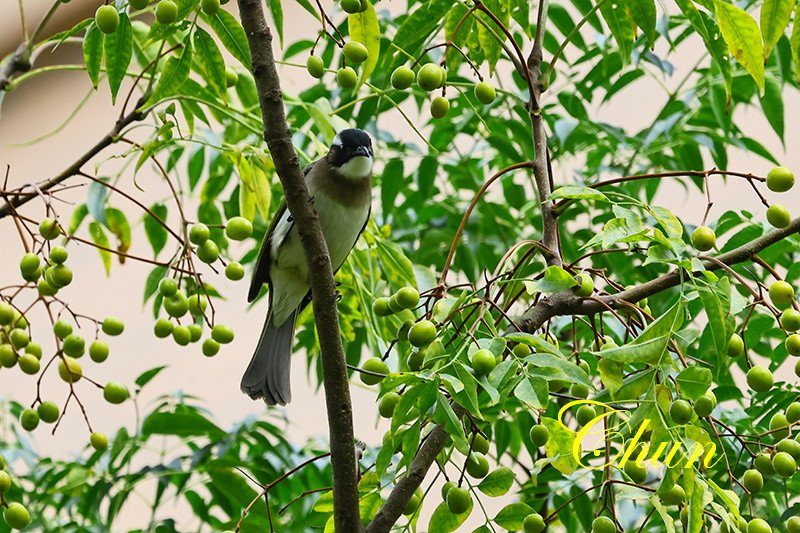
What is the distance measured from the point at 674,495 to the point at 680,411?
0.45 feet

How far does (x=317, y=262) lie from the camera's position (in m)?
1.72

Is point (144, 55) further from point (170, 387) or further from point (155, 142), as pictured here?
point (170, 387)

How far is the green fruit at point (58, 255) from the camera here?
2232 millimetres

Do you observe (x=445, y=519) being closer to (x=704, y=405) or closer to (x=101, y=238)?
(x=704, y=405)

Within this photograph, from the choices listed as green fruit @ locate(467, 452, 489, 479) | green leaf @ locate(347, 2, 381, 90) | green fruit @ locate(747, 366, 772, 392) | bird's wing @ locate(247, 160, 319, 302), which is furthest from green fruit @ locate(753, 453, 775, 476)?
bird's wing @ locate(247, 160, 319, 302)

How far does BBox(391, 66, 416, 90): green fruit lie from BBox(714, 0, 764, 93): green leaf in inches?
21.2

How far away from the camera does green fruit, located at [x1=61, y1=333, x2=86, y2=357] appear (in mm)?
2334

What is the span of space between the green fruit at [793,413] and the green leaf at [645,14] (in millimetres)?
685

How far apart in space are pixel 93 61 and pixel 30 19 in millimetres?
4067

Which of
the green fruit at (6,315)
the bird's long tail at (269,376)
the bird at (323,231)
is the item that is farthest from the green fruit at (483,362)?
the bird at (323,231)

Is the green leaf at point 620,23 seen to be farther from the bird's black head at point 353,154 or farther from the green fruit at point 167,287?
the bird's black head at point 353,154

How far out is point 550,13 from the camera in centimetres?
295

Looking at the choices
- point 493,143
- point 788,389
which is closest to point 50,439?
point 493,143

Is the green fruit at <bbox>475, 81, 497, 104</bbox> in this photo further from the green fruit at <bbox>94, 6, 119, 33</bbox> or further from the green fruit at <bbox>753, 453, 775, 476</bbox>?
the green fruit at <bbox>753, 453, 775, 476</bbox>
